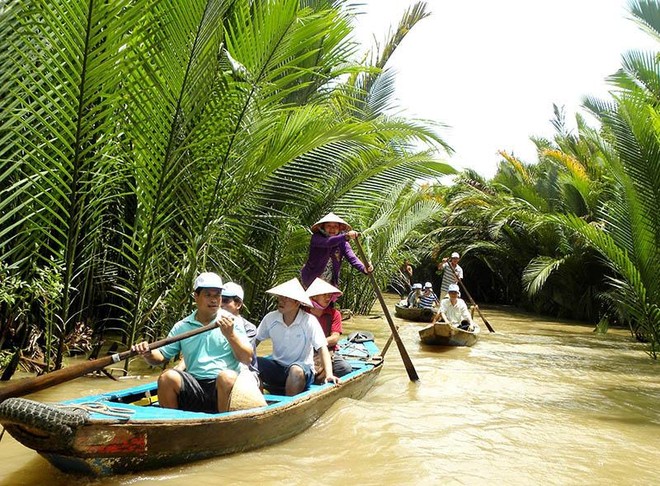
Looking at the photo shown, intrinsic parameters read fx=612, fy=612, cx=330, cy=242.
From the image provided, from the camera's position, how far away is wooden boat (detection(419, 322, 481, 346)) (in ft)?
32.9

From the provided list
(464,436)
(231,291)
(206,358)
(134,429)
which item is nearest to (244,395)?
(206,358)

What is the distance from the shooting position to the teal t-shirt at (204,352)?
419 centimetres

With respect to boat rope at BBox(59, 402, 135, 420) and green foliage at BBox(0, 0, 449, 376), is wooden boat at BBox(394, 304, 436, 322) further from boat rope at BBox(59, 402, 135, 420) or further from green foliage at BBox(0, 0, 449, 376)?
boat rope at BBox(59, 402, 135, 420)

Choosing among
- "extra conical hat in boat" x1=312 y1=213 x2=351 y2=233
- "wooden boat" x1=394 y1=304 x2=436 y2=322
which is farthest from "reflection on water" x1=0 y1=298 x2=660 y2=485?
"wooden boat" x1=394 y1=304 x2=436 y2=322

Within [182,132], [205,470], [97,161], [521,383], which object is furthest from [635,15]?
[205,470]

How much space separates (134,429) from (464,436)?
2.94 metres

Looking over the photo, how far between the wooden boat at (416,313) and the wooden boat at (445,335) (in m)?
4.46

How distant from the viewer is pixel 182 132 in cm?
514

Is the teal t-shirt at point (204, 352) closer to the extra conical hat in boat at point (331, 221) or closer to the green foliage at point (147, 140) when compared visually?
the green foliage at point (147, 140)

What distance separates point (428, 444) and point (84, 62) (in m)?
3.78

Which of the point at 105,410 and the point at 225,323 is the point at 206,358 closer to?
the point at 225,323

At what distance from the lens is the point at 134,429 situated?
334 cm

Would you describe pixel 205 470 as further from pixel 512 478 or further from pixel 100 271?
pixel 100 271

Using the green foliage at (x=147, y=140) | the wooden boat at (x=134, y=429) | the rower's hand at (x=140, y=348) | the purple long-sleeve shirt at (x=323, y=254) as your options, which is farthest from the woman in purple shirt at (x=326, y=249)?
the rower's hand at (x=140, y=348)
